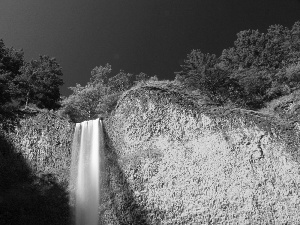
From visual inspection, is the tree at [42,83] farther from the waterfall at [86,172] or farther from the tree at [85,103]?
the waterfall at [86,172]

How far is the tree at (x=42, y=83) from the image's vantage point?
26.4 meters

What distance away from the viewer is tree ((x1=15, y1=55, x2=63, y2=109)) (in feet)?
86.8

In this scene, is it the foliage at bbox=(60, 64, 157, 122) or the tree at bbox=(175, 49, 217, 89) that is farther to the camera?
the foliage at bbox=(60, 64, 157, 122)

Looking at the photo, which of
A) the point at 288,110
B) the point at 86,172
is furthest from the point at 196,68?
the point at 86,172

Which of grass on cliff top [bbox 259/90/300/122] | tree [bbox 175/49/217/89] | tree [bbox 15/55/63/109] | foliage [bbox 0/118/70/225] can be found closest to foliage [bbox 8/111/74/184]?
foliage [bbox 0/118/70/225]

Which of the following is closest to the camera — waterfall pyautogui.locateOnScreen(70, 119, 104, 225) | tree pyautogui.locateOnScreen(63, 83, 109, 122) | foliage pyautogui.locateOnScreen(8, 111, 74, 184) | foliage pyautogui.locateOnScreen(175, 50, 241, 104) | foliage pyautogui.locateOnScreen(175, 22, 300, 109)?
waterfall pyautogui.locateOnScreen(70, 119, 104, 225)

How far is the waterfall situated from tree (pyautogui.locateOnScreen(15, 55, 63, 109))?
25.9 ft

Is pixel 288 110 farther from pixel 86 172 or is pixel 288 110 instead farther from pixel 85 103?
pixel 85 103

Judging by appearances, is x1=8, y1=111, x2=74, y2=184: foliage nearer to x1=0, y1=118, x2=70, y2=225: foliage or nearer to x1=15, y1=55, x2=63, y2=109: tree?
x1=0, y1=118, x2=70, y2=225: foliage

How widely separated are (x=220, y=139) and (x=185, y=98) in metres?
3.31

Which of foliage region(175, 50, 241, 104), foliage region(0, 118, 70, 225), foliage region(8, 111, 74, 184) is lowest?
foliage region(0, 118, 70, 225)

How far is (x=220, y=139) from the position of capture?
1642cm

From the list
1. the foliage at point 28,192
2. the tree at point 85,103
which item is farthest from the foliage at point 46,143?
the tree at point 85,103

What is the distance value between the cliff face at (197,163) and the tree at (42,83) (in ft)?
30.8
